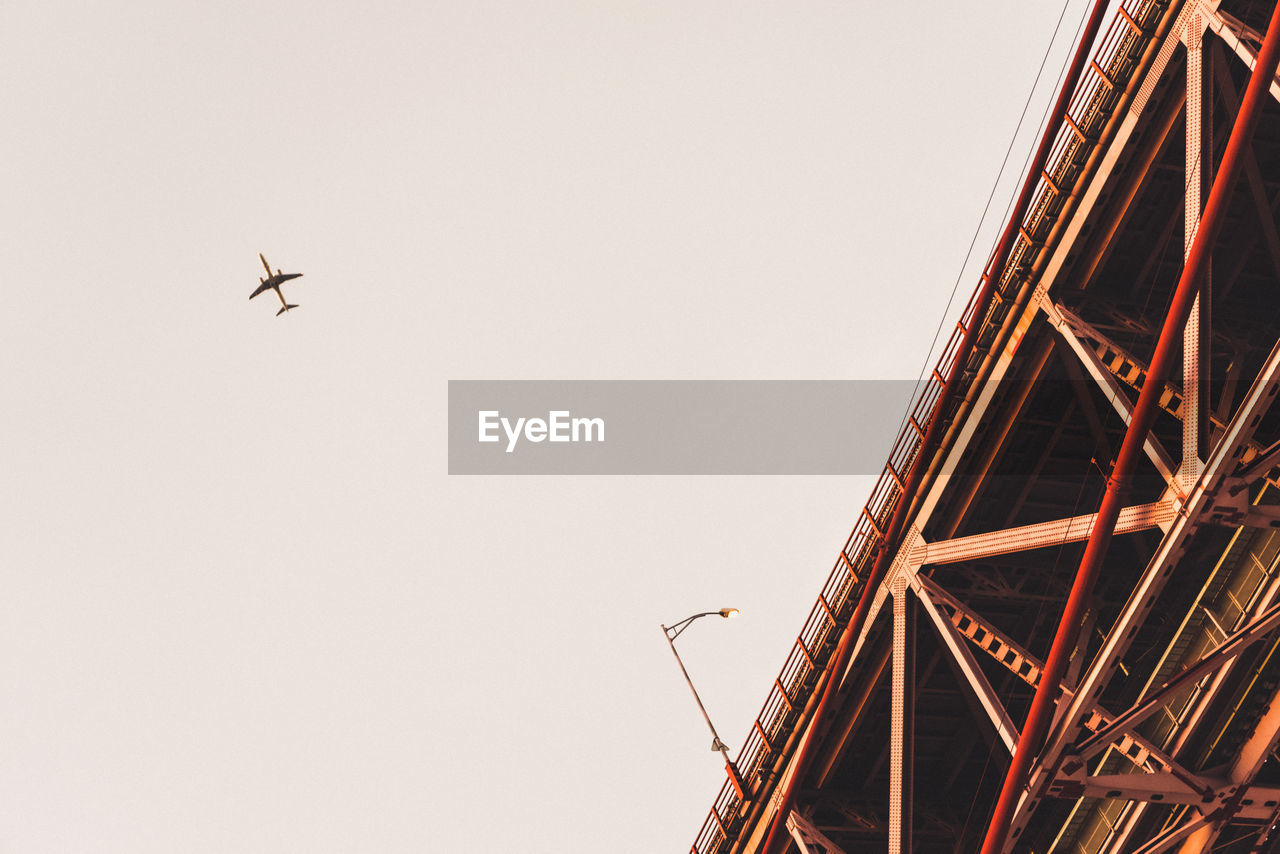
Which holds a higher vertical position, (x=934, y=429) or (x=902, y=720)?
(x=934, y=429)

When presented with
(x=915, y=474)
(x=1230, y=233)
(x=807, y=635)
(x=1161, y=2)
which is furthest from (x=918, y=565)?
(x=1161, y=2)

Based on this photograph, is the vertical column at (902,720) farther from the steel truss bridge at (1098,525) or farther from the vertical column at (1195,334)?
the vertical column at (1195,334)

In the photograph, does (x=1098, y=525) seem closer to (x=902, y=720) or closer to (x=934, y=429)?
(x=934, y=429)

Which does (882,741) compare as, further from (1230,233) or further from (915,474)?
(1230,233)

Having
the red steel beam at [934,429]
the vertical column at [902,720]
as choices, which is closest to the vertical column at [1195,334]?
the red steel beam at [934,429]

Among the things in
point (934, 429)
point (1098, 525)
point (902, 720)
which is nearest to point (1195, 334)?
point (1098, 525)

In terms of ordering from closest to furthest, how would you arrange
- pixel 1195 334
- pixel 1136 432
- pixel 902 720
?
1. pixel 1136 432
2. pixel 1195 334
3. pixel 902 720
